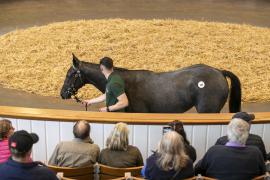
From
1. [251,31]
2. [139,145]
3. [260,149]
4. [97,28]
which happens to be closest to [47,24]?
[97,28]

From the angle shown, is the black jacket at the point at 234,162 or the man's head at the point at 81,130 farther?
the man's head at the point at 81,130

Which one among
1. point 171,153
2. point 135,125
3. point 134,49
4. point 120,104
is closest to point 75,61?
point 120,104

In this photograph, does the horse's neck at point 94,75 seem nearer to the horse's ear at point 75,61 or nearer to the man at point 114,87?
the horse's ear at point 75,61

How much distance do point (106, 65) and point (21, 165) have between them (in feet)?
7.35

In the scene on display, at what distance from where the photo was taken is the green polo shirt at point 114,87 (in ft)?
16.3

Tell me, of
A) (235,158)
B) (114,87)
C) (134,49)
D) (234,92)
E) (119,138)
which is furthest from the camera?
(134,49)

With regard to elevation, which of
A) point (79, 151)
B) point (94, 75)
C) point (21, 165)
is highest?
point (94, 75)

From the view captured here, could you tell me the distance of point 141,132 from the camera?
4254 millimetres

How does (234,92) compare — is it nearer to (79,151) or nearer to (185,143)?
(185,143)

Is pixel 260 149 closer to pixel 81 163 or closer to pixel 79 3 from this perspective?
pixel 81 163

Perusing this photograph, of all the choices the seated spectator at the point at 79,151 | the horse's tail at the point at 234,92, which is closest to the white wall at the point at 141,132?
the seated spectator at the point at 79,151

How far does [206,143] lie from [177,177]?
4.01 feet

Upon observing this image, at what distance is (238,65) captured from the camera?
26.8ft

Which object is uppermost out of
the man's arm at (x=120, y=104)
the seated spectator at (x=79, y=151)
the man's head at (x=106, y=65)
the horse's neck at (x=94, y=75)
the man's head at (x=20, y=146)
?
the man's head at (x=106, y=65)
